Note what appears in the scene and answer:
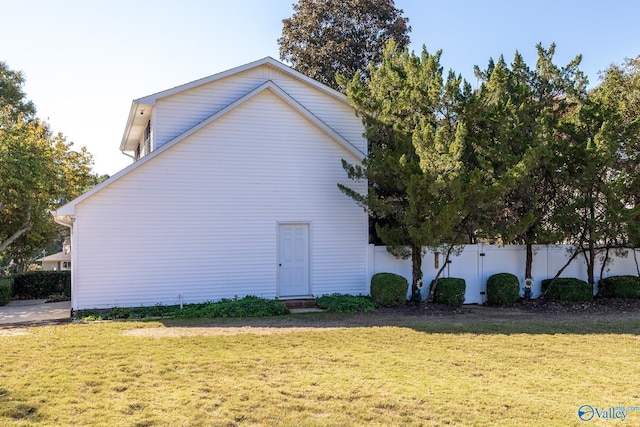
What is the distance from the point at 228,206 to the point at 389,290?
16.0 ft

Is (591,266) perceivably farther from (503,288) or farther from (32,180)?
(32,180)

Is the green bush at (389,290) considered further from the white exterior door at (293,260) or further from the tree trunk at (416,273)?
the white exterior door at (293,260)

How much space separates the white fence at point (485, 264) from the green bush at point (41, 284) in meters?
12.3

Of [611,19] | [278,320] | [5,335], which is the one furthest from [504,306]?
[5,335]

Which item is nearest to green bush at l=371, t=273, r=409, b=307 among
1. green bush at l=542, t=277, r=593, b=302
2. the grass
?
the grass

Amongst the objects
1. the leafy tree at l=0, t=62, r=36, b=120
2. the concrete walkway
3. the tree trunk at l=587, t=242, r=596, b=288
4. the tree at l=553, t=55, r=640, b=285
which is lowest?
the concrete walkway

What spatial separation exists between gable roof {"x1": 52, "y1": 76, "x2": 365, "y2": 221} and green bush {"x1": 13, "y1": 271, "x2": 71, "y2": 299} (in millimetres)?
6668

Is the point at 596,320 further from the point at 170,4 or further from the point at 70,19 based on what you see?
the point at 70,19

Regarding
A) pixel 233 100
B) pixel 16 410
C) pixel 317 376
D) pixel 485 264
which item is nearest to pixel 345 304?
pixel 485 264

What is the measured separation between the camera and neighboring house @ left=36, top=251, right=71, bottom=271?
2936 centimetres

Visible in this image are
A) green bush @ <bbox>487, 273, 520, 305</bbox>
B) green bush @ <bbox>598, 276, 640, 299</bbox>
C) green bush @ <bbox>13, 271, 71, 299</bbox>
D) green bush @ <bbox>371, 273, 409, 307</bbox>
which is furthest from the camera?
green bush @ <bbox>13, 271, 71, 299</bbox>

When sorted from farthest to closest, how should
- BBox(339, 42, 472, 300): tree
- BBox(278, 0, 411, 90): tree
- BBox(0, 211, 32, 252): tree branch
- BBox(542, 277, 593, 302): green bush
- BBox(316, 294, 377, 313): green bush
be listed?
BBox(278, 0, 411, 90): tree → BBox(0, 211, 32, 252): tree branch → BBox(542, 277, 593, 302): green bush → BBox(316, 294, 377, 313): green bush → BBox(339, 42, 472, 300): tree

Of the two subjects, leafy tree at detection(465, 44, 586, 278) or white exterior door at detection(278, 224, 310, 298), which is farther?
white exterior door at detection(278, 224, 310, 298)

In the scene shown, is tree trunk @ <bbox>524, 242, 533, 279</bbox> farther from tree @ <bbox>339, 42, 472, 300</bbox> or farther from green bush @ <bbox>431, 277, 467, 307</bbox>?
tree @ <bbox>339, 42, 472, 300</bbox>
